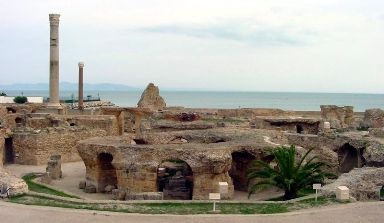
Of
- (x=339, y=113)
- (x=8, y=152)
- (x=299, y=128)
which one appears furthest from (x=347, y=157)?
(x=8, y=152)

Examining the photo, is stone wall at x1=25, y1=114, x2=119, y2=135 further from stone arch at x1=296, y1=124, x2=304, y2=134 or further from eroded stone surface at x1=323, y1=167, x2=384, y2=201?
eroded stone surface at x1=323, y1=167, x2=384, y2=201

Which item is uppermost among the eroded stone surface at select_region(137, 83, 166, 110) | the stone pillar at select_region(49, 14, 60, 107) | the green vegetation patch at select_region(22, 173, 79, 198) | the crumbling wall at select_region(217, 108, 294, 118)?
the stone pillar at select_region(49, 14, 60, 107)

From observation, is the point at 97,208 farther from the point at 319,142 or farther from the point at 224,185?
the point at 319,142

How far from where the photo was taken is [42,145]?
29703mm

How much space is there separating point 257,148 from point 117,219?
32.1ft

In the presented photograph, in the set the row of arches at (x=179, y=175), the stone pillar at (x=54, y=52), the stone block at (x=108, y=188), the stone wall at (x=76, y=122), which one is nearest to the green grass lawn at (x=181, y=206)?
the row of arches at (x=179, y=175)

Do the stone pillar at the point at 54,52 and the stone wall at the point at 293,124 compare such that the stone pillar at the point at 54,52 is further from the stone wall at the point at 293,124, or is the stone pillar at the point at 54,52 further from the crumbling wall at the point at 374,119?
the crumbling wall at the point at 374,119

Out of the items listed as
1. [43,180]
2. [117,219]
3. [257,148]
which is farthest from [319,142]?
[117,219]

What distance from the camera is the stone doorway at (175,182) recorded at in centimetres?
2234

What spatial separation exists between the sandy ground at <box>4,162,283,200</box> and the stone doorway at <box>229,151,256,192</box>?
64 cm

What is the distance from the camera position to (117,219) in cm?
1430

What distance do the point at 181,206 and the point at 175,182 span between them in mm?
6433

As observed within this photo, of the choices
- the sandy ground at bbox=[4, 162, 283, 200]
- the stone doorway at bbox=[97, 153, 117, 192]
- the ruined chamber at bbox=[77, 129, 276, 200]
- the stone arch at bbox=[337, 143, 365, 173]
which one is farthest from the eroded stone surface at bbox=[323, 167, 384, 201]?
the stone doorway at bbox=[97, 153, 117, 192]

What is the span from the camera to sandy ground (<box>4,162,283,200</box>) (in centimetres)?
2186
